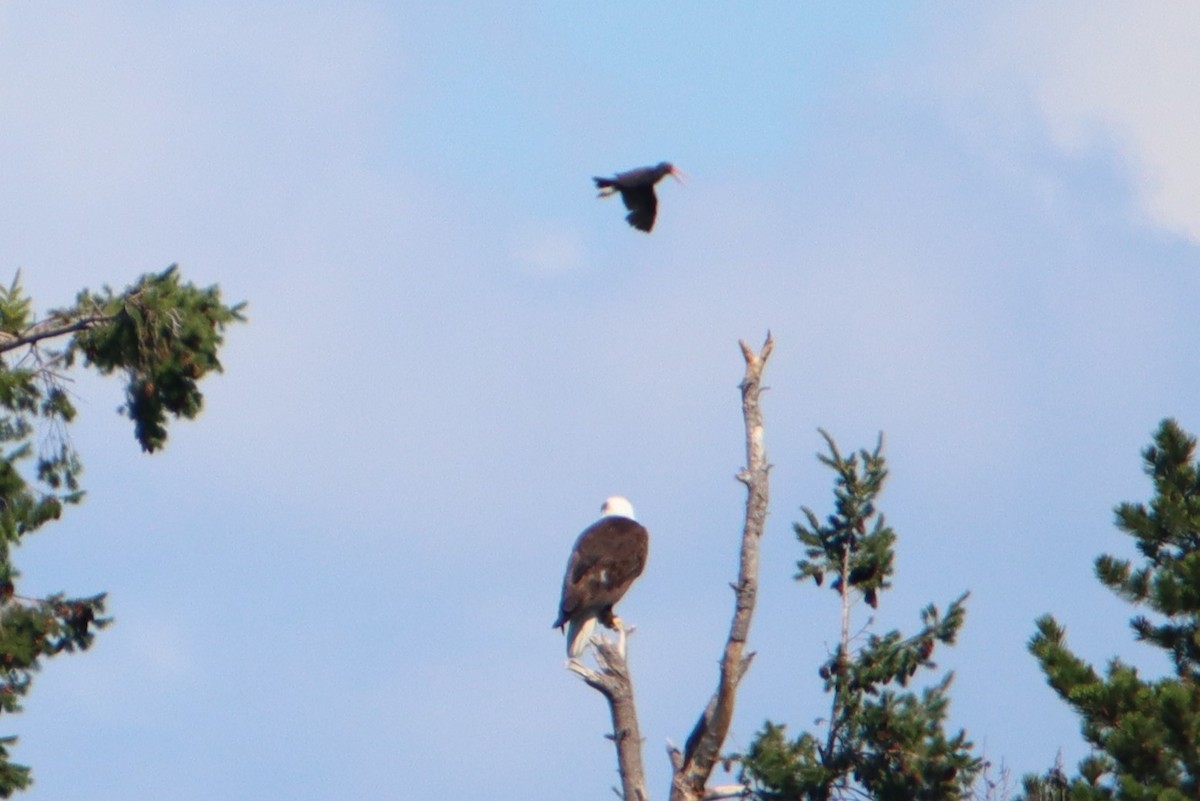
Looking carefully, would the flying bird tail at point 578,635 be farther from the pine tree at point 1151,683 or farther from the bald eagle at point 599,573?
the pine tree at point 1151,683

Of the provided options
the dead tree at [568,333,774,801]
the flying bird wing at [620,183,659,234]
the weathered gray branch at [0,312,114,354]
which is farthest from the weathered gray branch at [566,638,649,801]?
the weathered gray branch at [0,312,114,354]

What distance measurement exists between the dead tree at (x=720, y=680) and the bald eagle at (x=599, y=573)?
0.94m

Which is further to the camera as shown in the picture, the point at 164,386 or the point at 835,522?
the point at 835,522

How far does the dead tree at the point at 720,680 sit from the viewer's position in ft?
53.6

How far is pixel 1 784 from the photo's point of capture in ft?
57.1

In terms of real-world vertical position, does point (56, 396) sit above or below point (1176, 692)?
above

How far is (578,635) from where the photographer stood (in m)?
18.1

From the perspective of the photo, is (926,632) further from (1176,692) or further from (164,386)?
(164,386)

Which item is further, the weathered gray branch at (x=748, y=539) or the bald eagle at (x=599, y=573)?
the bald eagle at (x=599, y=573)

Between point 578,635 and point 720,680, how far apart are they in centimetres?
185

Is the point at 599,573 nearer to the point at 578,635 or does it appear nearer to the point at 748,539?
the point at 578,635

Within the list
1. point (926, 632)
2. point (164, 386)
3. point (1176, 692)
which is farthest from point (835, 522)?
point (164, 386)

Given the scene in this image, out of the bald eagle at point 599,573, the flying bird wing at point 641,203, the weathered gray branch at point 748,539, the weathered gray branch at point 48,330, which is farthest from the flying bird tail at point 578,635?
the weathered gray branch at point 48,330

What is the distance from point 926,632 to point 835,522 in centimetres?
99
